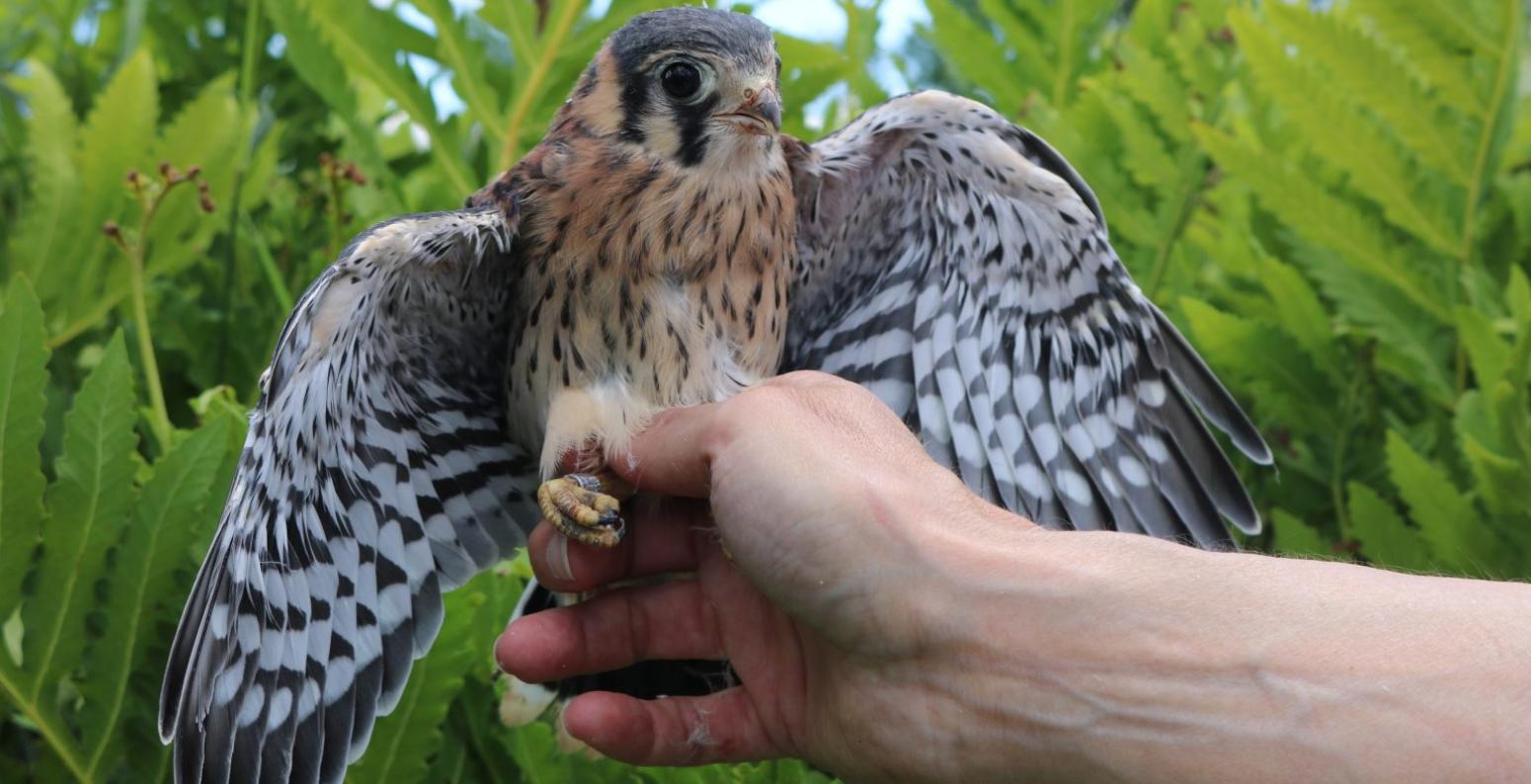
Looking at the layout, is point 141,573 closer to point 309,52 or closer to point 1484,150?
point 309,52

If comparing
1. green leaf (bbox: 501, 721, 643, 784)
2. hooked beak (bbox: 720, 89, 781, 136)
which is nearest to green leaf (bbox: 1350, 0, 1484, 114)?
hooked beak (bbox: 720, 89, 781, 136)

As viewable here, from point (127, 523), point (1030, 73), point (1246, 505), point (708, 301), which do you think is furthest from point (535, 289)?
point (1030, 73)

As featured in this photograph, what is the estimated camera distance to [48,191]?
255cm

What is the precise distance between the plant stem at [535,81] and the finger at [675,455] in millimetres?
945

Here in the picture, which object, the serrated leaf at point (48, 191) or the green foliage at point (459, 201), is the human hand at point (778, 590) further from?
the serrated leaf at point (48, 191)

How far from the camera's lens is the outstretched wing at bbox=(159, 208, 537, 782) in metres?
1.85

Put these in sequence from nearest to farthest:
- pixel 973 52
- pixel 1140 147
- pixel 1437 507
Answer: pixel 1437 507 < pixel 1140 147 < pixel 973 52

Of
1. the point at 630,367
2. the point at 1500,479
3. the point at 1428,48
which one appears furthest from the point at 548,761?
the point at 1428,48

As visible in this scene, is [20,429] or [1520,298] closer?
[20,429]

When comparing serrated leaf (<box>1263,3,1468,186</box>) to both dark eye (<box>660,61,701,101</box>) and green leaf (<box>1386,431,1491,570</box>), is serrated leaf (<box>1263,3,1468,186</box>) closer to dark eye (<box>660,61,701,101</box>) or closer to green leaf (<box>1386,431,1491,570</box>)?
green leaf (<box>1386,431,1491,570</box>)

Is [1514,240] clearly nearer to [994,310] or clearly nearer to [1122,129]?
[1122,129]

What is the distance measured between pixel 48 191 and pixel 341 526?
105 cm

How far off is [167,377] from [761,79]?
1.41 m

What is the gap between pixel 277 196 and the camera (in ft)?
9.99
